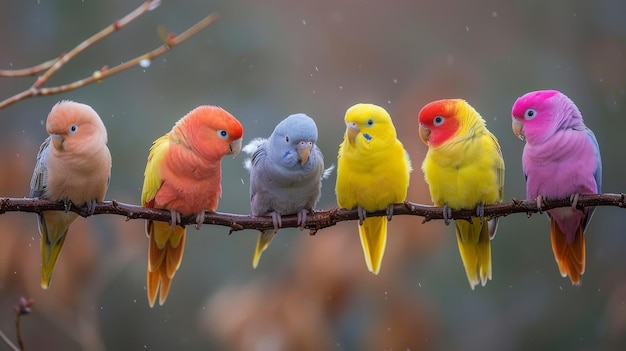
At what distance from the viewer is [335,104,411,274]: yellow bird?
257 centimetres

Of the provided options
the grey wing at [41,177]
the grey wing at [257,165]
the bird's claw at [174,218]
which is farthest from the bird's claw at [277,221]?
the grey wing at [41,177]

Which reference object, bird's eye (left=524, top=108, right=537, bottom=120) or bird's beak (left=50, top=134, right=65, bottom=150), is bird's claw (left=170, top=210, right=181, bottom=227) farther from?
bird's eye (left=524, top=108, right=537, bottom=120)

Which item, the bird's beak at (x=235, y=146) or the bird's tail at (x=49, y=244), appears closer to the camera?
the bird's beak at (x=235, y=146)

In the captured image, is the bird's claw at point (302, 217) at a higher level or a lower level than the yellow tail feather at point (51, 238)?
higher

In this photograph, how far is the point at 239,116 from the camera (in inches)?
227

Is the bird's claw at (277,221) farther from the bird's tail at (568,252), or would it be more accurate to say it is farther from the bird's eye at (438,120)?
the bird's tail at (568,252)

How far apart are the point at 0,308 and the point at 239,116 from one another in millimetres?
2143

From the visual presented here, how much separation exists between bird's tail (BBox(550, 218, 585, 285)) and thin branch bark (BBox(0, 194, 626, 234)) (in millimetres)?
233

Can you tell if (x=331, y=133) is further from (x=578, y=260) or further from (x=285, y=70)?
(x=578, y=260)

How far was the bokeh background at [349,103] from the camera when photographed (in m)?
5.59

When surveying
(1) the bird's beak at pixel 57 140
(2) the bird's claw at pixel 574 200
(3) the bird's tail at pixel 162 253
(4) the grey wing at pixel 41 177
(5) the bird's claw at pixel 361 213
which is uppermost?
(1) the bird's beak at pixel 57 140

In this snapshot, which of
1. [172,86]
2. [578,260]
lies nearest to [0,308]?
[172,86]

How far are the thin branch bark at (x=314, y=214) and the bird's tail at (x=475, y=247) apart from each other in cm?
18

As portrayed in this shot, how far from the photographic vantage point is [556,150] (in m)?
2.58
